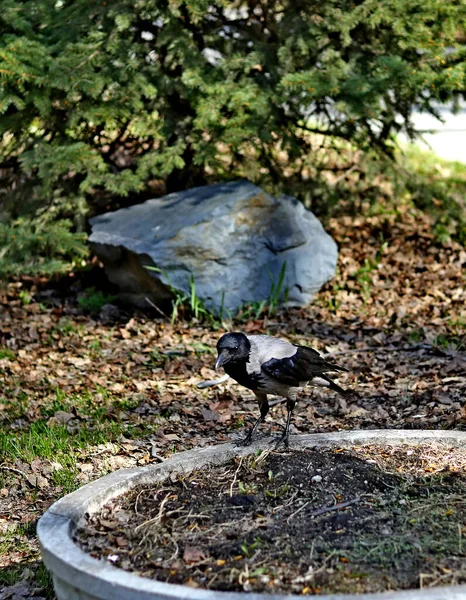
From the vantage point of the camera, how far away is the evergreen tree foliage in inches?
312

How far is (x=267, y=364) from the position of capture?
443 cm

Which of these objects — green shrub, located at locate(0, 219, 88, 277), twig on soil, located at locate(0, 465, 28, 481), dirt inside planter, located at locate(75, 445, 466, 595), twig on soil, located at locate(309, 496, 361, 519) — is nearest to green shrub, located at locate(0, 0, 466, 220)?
green shrub, located at locate(0, 219, 88, 277)

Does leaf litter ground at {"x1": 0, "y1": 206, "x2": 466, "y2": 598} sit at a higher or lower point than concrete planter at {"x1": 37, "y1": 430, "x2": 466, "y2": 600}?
lower

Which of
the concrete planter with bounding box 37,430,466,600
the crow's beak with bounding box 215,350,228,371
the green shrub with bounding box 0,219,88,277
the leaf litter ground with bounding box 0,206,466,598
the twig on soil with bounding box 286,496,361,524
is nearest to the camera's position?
the concrete planter with bounding box 37,430,466,600

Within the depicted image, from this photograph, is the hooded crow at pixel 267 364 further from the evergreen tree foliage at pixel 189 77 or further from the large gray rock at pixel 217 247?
the evergreen tree foliage at pixel 189 77

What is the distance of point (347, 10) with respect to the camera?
331 inches

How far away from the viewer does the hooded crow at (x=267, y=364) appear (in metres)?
4.34

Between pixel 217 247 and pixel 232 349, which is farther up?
pixel 232 349

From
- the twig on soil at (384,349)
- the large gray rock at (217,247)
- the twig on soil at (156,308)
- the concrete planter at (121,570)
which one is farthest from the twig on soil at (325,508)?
the twig on soil at (156,308)

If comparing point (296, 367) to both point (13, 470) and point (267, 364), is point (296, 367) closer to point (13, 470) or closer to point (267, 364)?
point (267, 364)

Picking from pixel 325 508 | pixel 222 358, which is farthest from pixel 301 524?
pixel 222 358

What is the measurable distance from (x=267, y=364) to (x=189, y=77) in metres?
4.56

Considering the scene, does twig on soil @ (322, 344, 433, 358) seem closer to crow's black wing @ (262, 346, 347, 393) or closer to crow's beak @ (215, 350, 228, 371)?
crow's black wing @ (262, 346, 347, 393)

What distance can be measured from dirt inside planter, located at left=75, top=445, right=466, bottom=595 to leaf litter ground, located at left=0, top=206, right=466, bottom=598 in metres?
0.95
